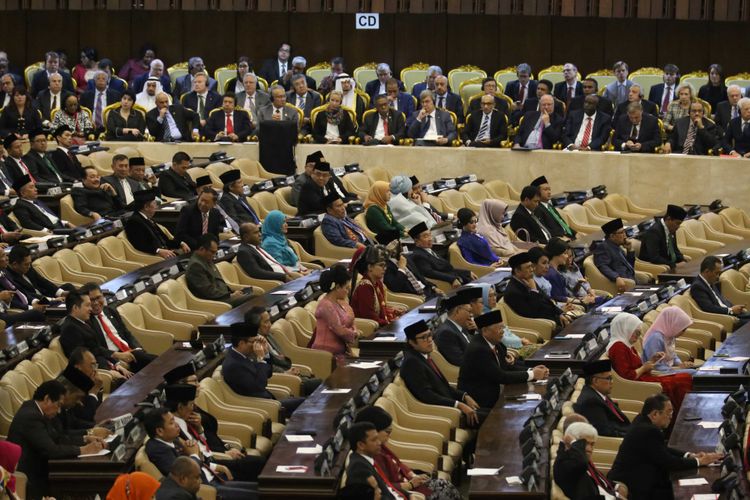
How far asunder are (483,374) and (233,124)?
337 inches

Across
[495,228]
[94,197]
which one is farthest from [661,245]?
[94,197]

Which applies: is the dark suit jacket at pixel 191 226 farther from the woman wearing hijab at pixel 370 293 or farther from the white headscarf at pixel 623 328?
the white headscarf at pixel 623 328

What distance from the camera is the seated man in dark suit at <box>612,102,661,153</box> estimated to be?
57.5 ft

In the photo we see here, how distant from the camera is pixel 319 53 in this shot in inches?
899

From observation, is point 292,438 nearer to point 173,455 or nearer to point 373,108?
point 173,455

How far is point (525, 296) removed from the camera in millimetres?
12406

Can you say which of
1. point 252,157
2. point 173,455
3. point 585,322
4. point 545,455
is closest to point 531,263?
point 585,322

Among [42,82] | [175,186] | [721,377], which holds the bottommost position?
[721,377]

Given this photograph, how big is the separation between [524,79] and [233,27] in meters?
5.33

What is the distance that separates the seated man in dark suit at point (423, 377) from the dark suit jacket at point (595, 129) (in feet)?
26.1

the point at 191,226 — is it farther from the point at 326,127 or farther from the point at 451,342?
the point at 326,127

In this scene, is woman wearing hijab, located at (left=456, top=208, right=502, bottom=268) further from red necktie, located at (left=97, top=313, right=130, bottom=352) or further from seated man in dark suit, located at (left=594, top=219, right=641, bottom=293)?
red necktie, located at (left=97, top=313, right=130, bottom=352)

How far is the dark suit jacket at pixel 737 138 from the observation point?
56.1 feet

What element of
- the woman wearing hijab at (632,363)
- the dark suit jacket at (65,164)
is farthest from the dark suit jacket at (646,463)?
the dark suit jacket at (65,164)
